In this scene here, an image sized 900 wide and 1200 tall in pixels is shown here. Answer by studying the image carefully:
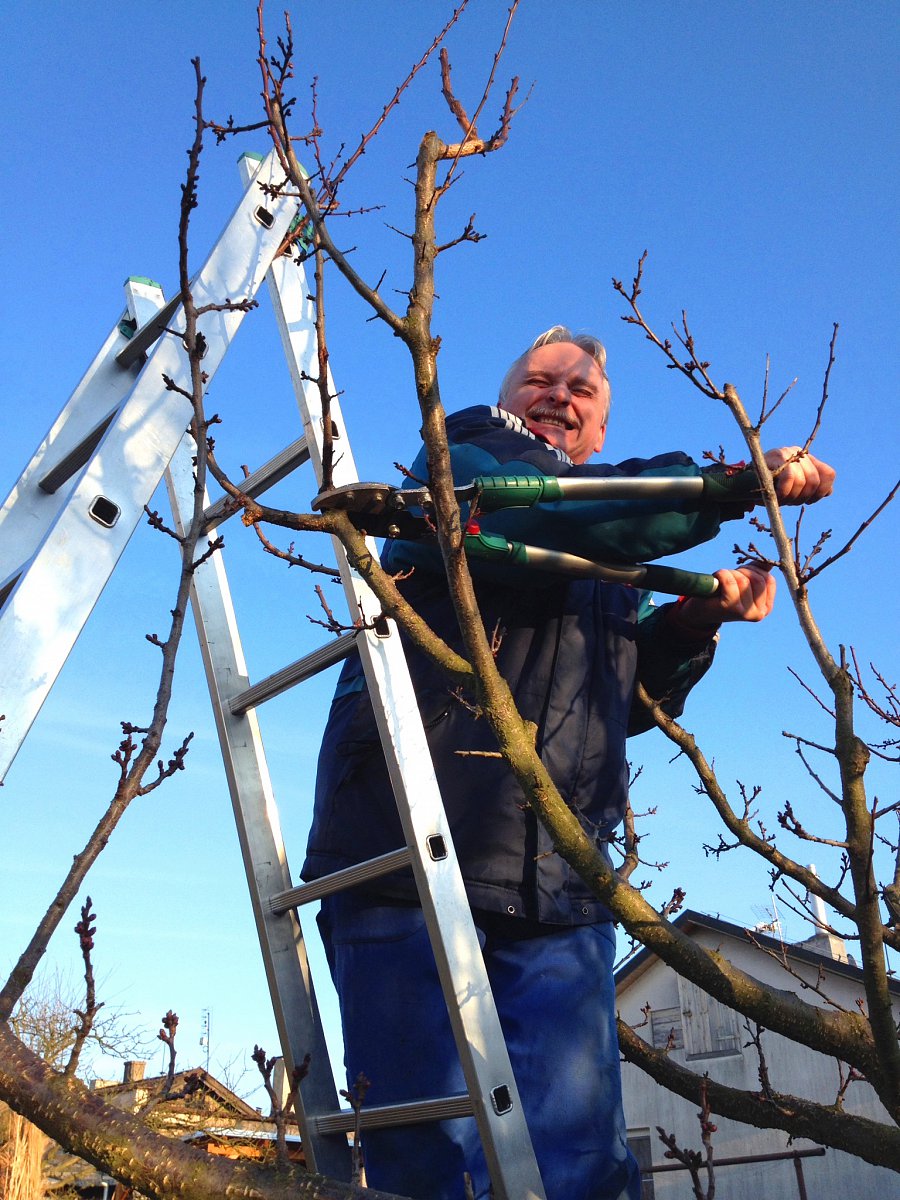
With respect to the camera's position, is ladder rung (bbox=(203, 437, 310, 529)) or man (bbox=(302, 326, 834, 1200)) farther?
ladder rung (bbox=(203, 437, 310, 529))

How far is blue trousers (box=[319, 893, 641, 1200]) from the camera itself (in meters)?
2.20

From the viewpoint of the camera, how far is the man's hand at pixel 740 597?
2.56 metres

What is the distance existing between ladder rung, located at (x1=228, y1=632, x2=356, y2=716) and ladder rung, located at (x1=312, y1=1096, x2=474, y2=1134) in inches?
36.2

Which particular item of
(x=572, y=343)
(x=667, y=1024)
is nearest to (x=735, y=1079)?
(x=667, y=1024)

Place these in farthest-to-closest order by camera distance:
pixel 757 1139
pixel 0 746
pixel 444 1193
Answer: pixel 757 1139, pixel 444 1193, pixel 0 746

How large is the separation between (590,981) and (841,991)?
1747 centimetres

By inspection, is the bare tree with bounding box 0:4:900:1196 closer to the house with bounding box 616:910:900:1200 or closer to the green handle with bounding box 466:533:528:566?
the green handle with bounding box 466:533:528:566

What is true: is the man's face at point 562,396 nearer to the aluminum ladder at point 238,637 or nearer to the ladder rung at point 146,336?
the aluminum ladder at point 238,637

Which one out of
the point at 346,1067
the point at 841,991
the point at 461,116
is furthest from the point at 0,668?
the point at 841,991

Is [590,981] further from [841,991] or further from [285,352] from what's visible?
[841,991]

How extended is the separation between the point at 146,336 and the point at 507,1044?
78.6 inches

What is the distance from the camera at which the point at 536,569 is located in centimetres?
240

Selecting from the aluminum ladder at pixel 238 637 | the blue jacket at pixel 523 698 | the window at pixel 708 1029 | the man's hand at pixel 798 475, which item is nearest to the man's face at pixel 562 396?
the blue jacket at pixel 523 698

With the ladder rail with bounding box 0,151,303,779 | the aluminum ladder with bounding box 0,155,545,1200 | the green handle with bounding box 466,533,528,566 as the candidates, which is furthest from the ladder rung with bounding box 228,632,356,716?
the ladder rail with bounding box 0,151,303,779
